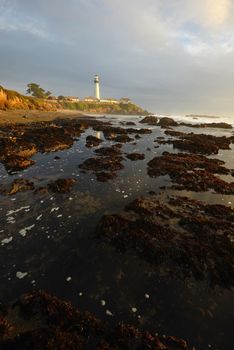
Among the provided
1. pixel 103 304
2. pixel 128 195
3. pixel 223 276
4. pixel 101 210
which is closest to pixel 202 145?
pixel 128 195

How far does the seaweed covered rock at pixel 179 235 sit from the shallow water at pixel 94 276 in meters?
0.37

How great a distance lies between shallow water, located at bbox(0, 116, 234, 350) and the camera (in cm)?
591

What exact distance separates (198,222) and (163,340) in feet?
17.1

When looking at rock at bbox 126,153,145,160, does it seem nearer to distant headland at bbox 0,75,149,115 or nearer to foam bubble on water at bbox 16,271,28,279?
foam bubble on water at bbox 16,271,28,279

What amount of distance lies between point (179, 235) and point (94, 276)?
3511mm

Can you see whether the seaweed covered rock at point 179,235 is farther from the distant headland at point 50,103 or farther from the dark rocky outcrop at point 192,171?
the distant headland at point 50,103

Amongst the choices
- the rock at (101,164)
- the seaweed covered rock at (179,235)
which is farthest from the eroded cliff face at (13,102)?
the seaweed covered rock at (179,235)

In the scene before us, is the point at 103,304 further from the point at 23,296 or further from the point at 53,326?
the point at 23,296

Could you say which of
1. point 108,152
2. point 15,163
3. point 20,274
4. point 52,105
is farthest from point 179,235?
point 52,105

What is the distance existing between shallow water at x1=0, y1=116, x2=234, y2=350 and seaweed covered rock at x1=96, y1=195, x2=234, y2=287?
372 millimetres

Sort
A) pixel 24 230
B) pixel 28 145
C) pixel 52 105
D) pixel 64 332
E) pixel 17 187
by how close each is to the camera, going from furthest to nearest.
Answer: pixel 52 105
pixel 28 145
pixel 17 187
pixel 24 230
pixel 64 332

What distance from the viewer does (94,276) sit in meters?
7.14

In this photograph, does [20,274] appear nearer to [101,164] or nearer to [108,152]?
[101,164]

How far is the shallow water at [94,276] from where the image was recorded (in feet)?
19.4
